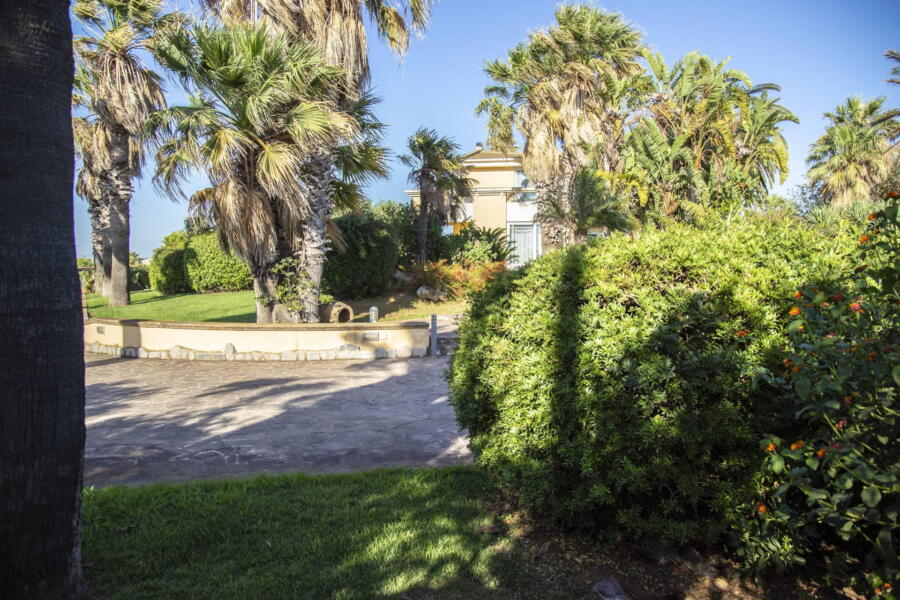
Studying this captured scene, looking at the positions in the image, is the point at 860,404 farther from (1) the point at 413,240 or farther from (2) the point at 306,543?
(1) the point at 413,240

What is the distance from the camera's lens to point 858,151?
31.2 metres

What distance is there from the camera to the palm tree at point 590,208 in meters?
19.5

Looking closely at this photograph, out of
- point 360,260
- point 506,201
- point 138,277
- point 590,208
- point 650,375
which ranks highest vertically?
point 506,201

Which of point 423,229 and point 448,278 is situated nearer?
point 448,278

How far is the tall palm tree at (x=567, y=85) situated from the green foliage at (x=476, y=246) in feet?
9.88

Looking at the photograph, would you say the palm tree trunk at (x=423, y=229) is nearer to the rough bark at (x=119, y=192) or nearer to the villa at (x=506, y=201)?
the villa at (x=506, y=201)

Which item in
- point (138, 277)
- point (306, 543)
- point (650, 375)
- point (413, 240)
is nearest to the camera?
point (650, 375)

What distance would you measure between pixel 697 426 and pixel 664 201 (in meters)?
20.3

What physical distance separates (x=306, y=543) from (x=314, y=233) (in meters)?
10.2

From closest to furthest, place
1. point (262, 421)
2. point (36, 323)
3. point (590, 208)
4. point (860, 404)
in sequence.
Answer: point (860, 404) → point (36, 323) → point (262, 421) → point (590, 208)

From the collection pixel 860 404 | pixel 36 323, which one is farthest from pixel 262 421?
pixel 860 404

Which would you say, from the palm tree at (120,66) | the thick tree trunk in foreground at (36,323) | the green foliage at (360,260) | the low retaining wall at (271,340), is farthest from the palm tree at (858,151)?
the thick tree trunk in foreground at (36,323)

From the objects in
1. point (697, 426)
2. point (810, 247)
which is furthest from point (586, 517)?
point (810, 247)

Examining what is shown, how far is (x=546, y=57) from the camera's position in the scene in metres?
21.3
